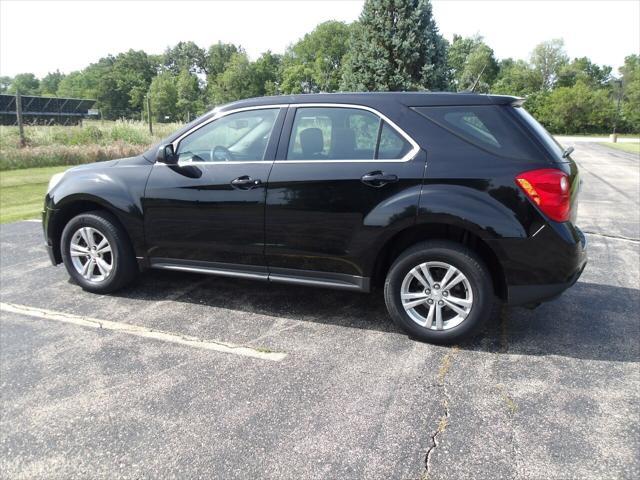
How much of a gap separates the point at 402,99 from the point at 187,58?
128349 mm

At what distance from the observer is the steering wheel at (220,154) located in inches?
169

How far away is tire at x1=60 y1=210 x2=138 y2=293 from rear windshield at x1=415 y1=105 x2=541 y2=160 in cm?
292

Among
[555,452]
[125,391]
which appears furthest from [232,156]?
[555,452]

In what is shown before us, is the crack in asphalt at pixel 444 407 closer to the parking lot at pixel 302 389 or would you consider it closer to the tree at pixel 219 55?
the parking lot at pixel 302 389

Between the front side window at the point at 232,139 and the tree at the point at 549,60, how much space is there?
98158 millimetres

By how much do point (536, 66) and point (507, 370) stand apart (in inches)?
3981

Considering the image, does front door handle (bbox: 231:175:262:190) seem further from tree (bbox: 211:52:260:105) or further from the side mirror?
tree (bbox: 211:52:260:105)

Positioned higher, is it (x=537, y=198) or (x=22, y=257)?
(x=537, y=198)

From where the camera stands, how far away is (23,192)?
39.4ft

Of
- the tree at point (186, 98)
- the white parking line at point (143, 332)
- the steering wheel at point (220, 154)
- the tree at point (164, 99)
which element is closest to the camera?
the white parking line at point (143, 332)

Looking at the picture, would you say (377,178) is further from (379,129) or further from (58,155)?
(58,155)

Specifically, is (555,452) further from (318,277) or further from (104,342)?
(104,342)

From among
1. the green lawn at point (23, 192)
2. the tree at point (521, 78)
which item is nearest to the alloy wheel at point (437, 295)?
the green lawn at point (23, 192)

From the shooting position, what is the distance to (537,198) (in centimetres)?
339
